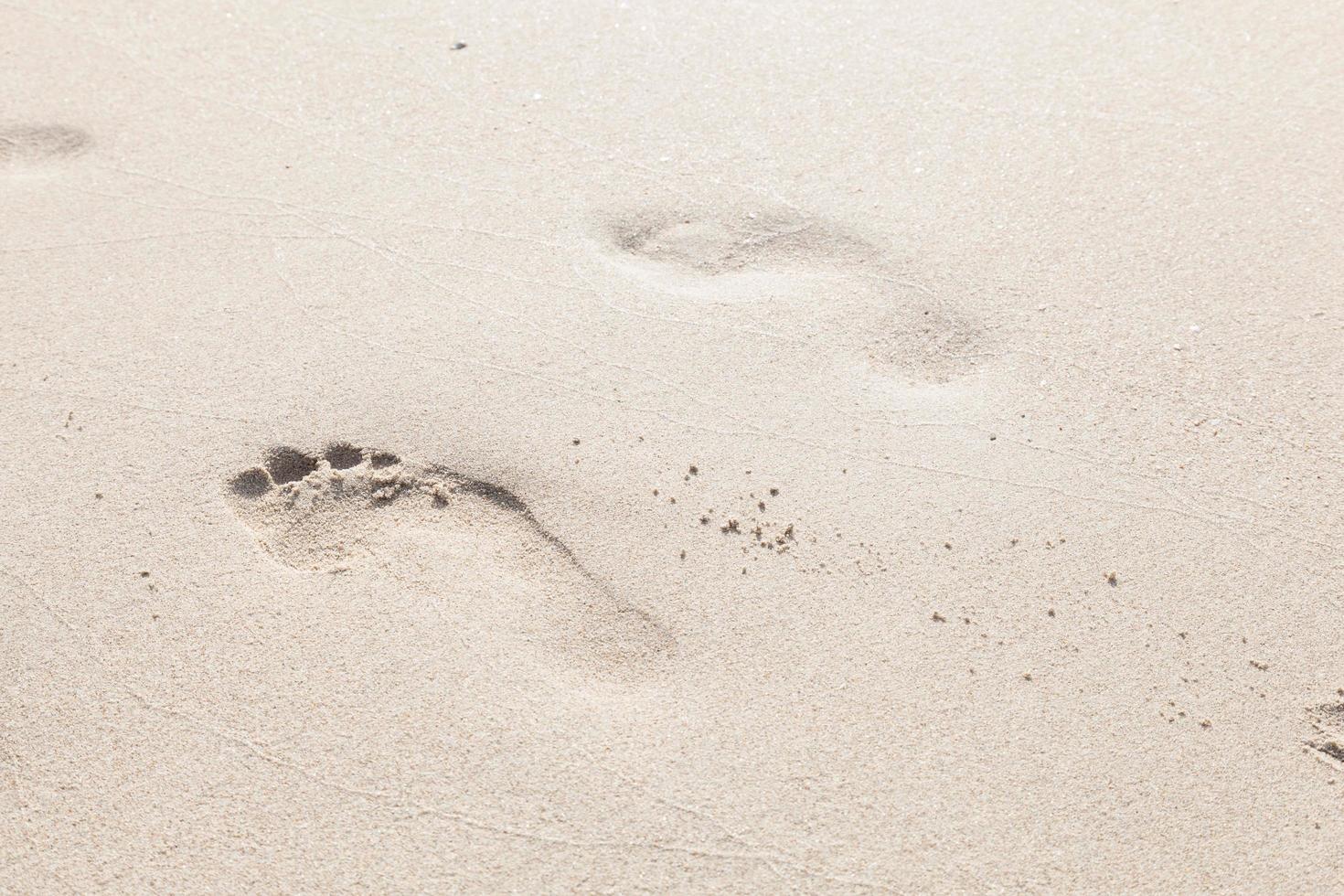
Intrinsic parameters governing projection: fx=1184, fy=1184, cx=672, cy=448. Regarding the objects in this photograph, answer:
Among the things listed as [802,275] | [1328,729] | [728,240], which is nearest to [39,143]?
[728,240]

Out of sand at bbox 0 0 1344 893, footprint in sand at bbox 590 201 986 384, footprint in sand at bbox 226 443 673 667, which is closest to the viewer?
sand at bbox 0 0 1344 893

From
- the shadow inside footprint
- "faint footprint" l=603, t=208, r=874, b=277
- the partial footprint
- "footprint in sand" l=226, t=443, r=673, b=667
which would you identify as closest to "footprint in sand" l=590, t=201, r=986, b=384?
"faint footprint" l=603, t=208, r=874, b=277

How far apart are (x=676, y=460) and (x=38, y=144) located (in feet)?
6.39

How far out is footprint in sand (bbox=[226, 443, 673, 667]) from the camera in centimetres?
186

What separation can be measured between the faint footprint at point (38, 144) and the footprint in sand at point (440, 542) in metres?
1.35

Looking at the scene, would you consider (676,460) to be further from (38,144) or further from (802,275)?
(38,144)

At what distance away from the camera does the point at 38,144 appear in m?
2.94

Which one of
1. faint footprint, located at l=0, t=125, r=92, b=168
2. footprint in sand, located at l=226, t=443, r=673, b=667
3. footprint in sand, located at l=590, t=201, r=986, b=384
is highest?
footprint in sand, located at l=590, t=201, r=986, b=384

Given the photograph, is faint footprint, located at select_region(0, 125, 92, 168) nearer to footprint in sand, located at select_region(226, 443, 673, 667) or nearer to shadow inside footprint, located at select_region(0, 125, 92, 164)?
shadow inside footprint, located at select_region(0, 125, 92, 164)

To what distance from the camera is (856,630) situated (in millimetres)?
1849

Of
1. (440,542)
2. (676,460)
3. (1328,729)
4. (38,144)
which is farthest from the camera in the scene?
(38,144)

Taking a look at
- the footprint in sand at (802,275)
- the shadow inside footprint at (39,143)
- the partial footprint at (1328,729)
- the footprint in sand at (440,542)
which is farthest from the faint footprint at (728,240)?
the shadow inside footprint at (39,143)

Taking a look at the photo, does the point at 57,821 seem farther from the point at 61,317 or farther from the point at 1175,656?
the point at 1175,656

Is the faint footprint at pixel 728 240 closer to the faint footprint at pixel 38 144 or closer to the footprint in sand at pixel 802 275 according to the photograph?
the footprint in sand at pixel 802 275
